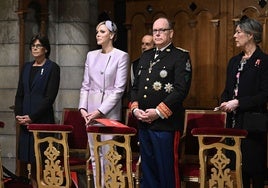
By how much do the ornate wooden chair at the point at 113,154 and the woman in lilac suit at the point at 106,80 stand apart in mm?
289

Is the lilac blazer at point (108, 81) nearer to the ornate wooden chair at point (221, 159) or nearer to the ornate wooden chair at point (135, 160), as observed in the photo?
the ornate wooden chair at point (135, 160)

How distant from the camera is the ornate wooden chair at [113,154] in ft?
15.3

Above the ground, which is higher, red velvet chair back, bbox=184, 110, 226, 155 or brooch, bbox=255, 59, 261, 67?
brooch, bbox=255, 59, 261, 67

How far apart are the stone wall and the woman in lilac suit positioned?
1.51m

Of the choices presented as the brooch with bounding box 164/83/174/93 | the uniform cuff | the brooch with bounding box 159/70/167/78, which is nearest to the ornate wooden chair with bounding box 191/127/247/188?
the uniform cuff

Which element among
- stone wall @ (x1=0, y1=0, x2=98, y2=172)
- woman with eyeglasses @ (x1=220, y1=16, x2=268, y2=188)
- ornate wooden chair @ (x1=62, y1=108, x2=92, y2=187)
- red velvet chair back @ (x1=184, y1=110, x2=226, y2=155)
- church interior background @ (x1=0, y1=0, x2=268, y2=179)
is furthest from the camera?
stone wall @ (x1=0, y1=0, x2=98, y2=172)

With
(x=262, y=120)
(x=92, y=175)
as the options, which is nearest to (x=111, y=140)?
(x=92, y=175)

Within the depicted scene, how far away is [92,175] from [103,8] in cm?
230

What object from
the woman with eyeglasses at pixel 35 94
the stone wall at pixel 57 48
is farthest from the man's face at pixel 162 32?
the stone wall at pixel 57 48

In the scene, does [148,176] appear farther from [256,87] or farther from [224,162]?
[256,87]

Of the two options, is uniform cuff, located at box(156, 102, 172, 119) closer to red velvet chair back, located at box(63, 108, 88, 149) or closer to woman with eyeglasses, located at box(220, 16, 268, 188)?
woman with eyeglasses, located at box(220, 16, 268, 188)

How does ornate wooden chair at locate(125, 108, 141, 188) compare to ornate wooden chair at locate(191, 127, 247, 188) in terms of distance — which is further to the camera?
ornate wooden chair at locate(125, 108, 141, 188)

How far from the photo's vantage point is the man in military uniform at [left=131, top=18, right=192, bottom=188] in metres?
4.66

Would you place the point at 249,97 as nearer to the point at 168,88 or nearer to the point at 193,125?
the point at 168,88
